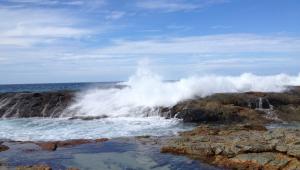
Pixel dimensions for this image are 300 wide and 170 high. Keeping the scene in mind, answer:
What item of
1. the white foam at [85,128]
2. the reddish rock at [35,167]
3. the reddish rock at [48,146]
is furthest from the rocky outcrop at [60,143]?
the reddish rock at [35,167]

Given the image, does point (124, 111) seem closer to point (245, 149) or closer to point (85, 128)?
point (85, 128)

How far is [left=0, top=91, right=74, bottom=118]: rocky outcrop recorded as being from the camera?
36.4 meters

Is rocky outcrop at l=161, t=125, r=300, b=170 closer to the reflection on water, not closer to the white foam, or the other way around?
the reflection on water

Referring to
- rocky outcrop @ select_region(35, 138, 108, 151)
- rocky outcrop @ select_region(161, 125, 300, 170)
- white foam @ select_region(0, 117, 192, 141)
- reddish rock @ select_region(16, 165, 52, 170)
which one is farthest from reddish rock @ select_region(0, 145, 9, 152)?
rocky outcrop @ select_region(161, 125, 300, 170)

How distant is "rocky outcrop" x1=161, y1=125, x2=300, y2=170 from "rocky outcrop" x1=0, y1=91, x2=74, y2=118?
1889 centimetres

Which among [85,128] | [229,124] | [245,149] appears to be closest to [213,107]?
[229,124]

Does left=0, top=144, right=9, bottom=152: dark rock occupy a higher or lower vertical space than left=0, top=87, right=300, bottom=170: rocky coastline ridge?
lower

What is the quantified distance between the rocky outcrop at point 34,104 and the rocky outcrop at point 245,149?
62.0ft

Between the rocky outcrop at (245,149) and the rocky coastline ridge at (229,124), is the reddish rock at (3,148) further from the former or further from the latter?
the rocky outcrop at (245,149)

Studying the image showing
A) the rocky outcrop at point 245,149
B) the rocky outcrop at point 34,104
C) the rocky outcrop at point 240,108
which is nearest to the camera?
the rocky outcrop at point 245,149

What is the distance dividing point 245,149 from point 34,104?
25.2m

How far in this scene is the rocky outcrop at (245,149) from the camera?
15.5 meters

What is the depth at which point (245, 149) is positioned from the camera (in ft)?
55.2

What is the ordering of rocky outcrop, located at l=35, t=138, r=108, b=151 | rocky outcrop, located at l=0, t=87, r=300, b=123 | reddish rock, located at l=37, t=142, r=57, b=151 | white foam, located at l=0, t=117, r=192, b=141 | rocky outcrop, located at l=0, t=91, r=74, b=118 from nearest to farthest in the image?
reddish rock, located at l=37, t=142, r=57, b=151 → rocky outcrop, located at l=35, t=138, r=108, b=151 → white foam, located at l=0, t=117, r=192, b=141 → rocky outcrop, located at l=0, t=87, r=300, b=123 → rocky outcrop, located at l=0, t=91, r=74, b=118
